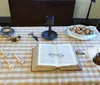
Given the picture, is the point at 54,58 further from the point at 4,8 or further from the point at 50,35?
the point at 4,8

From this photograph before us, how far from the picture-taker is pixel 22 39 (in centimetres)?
117

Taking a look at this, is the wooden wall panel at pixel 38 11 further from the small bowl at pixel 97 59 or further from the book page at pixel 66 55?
the small bowl at pixel 97 59

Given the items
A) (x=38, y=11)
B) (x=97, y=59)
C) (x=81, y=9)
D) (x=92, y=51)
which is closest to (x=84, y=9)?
(x=81, y=9)

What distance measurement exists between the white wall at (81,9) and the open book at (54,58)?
5.38 ft

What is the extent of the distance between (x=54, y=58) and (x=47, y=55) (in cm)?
5

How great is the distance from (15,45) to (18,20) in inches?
50.9

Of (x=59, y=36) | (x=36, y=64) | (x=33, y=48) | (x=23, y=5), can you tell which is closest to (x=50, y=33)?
(x=59, y=36)

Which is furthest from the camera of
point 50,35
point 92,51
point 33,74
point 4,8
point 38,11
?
point 4,8

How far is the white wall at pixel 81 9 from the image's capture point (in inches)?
97.0

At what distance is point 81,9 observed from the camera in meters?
2.56

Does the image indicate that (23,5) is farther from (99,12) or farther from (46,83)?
(46,83)

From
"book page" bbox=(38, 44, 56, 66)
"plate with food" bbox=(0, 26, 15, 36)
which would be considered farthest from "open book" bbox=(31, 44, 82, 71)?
"plate with food" bbox=(0, 26, 15, 36)

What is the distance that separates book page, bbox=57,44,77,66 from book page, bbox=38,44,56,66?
4cm

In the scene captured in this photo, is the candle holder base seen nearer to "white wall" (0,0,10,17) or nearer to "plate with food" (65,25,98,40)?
"plate with food" (65,25,98,40)
